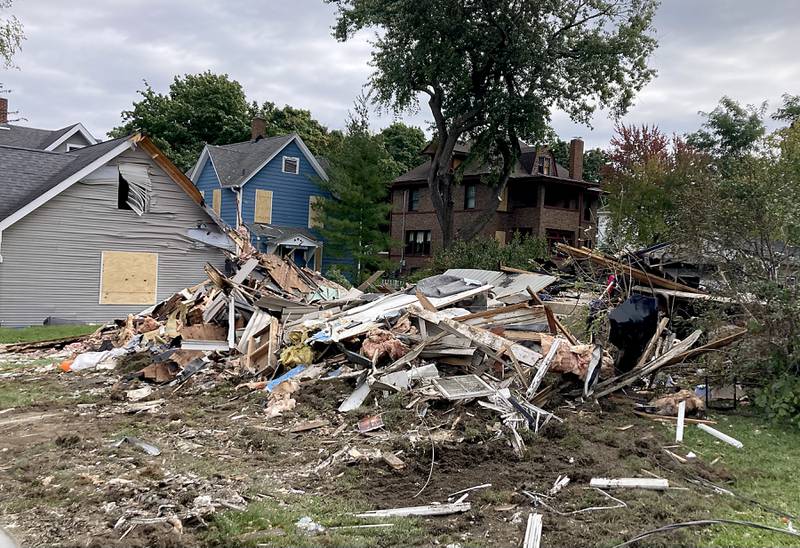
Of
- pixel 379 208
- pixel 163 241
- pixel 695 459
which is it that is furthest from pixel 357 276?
pixel 695 459

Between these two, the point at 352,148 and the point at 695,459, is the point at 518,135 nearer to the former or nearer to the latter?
the point at 352,148

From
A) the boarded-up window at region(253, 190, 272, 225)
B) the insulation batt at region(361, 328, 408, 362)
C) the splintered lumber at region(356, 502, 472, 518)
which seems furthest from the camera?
the boarded-up window at region(253, 190, 272, 225)

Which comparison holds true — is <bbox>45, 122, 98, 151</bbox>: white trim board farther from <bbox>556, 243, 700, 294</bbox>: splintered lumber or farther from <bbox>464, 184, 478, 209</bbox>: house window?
<bbox>556, 243, 700, 294</bbox>: splintered lumber

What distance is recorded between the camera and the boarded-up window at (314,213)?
31270 mm

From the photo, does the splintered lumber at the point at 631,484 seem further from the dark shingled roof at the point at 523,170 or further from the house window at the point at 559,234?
the house window at the point at 559,234

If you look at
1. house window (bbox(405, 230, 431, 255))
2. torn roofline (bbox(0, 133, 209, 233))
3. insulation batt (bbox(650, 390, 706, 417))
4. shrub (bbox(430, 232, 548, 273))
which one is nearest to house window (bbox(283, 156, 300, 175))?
house window (bbox(405, 230, 431, 255))

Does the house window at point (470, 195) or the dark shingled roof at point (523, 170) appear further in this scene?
the house window at point (470, 195)

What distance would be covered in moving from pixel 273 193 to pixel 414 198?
9.18 meters

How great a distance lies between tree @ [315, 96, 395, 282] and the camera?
29.9 metres

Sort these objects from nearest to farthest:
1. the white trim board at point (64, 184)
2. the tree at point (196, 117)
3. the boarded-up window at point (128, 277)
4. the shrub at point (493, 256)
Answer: the white trim board at point (64, 184) < the boarded-up window at point (128, 277) < the shrub at point (493, 256) < the tree at point (196, 117)

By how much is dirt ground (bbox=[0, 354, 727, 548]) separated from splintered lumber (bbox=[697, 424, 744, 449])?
55cm

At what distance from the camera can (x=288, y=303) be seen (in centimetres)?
1175

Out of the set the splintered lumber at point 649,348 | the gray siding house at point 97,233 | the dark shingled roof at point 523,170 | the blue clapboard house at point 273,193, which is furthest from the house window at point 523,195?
the splintered lumber at point 649,348

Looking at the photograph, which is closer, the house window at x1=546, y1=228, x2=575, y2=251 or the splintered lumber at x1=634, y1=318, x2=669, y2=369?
Result: the splintered lumber at x1=634, y1=318, x2=669, y2=369
